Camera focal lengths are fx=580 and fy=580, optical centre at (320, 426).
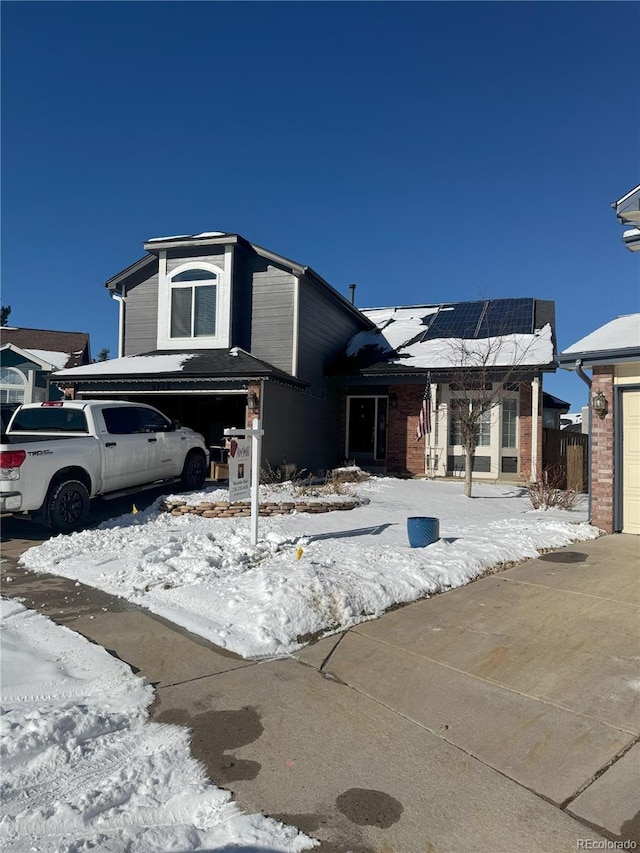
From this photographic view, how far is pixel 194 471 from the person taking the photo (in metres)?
12.0

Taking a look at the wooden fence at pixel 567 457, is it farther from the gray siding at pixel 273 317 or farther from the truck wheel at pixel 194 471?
the truck wheel at pixel 194 471

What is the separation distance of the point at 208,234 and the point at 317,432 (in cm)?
618

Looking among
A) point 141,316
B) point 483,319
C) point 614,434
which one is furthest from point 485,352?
point 141,316

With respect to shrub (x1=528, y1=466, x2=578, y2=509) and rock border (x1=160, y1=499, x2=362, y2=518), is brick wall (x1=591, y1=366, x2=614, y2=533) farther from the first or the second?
rock border (x1=160, y1=499, x2=362, y2=518)

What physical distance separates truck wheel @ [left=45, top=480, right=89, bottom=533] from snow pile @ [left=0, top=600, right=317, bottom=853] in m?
4.67

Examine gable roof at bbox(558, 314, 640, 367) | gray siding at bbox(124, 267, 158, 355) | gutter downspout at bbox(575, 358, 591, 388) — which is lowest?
gutter downspout at bbox(575, 358, 591, 388)

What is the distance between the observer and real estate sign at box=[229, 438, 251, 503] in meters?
7.50

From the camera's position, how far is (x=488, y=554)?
730cm

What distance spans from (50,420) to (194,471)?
10.7ft

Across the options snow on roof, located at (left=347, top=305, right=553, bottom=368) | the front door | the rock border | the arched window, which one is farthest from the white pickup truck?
the arched window

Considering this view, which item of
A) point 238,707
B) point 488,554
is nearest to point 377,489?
point 488,554

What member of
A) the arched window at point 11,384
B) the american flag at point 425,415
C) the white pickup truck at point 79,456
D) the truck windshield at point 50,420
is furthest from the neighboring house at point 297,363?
the arched window at point 11,384

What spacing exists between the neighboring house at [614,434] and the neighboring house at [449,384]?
4568 millimetres

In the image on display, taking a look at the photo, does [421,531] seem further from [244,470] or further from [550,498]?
[550,498]
